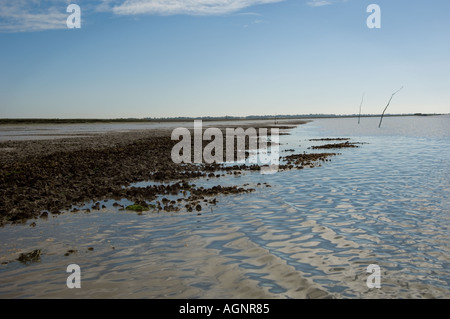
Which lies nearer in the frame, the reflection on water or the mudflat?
the reflection on water

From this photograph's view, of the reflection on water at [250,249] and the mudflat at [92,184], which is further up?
the mudflat at [92,184]

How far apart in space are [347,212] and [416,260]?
4.09 m

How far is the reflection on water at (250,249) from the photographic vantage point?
6406 mm

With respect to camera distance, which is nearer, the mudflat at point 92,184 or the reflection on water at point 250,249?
the reflection on water at point 250,249

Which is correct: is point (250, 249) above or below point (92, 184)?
below

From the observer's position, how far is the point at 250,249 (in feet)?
27.7

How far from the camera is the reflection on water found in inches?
252

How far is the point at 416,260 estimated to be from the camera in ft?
24.8

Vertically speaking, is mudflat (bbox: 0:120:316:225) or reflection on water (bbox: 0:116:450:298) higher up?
mudflat (bbox: 0:120:316:225)

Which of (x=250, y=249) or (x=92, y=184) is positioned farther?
(x=92, y=184)

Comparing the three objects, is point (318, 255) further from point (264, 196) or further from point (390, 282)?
point (264, 196)
